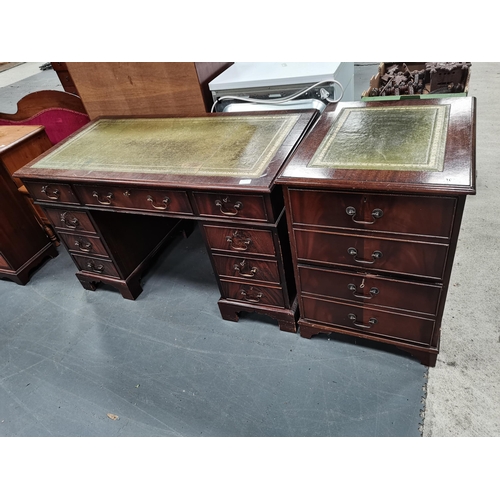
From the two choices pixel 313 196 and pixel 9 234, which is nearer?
pixel 313 196

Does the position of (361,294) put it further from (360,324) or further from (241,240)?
(241,240)

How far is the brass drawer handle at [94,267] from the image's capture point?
1.85 m

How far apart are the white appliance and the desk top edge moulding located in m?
0.19

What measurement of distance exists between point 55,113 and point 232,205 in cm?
182

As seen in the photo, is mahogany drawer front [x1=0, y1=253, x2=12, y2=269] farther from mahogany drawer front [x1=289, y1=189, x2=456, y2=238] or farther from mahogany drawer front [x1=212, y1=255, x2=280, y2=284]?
mahogany drawer front [x1=289, y1=189, x2=456, y2=238]

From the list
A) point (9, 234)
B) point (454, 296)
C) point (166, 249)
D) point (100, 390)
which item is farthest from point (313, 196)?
point (9, 234)

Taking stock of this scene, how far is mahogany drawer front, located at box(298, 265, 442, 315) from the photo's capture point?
1.18 m

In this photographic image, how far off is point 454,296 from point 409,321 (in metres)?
0.48

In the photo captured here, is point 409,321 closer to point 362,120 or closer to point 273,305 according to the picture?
point 273,305

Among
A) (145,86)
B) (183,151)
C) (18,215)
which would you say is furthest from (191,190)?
(18,215)

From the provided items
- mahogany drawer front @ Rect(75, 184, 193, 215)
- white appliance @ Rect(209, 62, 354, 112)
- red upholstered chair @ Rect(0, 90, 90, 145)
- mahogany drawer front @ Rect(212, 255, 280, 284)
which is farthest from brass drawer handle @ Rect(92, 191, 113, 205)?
red upholstered chair @ Rect(0, 90, 90, 145)

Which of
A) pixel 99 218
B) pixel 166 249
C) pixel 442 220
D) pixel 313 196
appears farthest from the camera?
pixel 166 249

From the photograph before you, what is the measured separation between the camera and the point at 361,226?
1099 mm

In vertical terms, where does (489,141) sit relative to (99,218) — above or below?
below
